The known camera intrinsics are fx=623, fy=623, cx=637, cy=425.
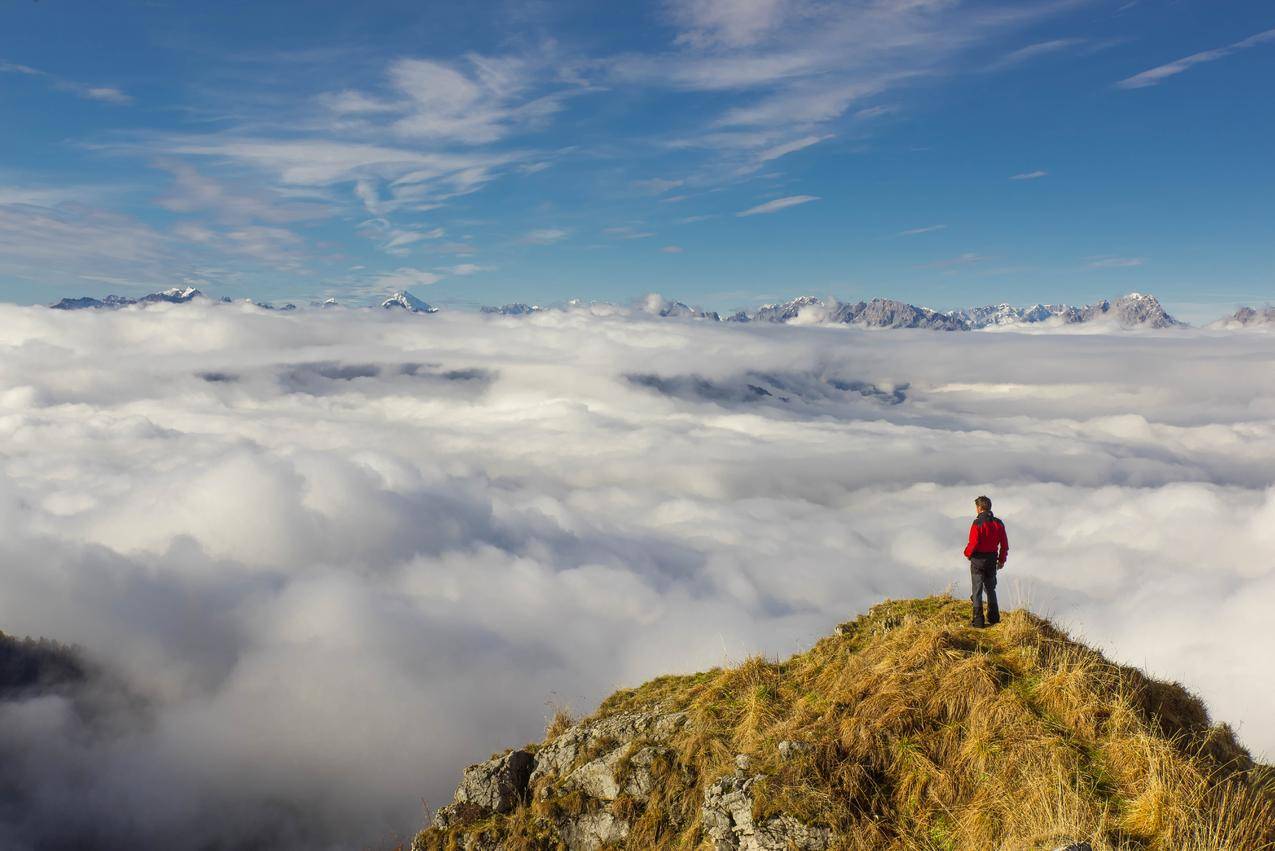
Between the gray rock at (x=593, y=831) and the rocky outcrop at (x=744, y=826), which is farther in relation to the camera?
the gray rock at (x=593, y=831)

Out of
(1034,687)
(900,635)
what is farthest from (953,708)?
(900,635)

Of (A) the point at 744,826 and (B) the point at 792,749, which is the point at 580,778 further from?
(B) the point at 792,749

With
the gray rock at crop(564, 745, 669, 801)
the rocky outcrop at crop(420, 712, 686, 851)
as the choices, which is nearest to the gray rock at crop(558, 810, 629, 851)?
the rocky outcrop at crop(420, 712, 686, 851)

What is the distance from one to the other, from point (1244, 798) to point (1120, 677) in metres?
2.74

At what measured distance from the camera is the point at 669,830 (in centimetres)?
1210

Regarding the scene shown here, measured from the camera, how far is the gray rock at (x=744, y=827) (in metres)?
9.80

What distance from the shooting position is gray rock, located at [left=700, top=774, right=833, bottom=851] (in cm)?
980

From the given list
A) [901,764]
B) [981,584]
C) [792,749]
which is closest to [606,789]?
[792,749]

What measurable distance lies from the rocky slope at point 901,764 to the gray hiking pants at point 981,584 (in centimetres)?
49

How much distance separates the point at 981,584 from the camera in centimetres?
1462

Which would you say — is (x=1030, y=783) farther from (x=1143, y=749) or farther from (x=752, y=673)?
(x=752, y=673)

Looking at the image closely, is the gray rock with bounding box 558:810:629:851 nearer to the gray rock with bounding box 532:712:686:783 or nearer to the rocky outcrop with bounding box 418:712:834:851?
the rocky outcrop with bounding box 418:712:834:851

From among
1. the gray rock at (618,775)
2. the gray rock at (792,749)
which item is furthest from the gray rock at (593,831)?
→ the gray rock at (792,749)

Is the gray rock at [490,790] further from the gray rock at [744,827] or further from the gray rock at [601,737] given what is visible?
the gray rock at [744,827]
